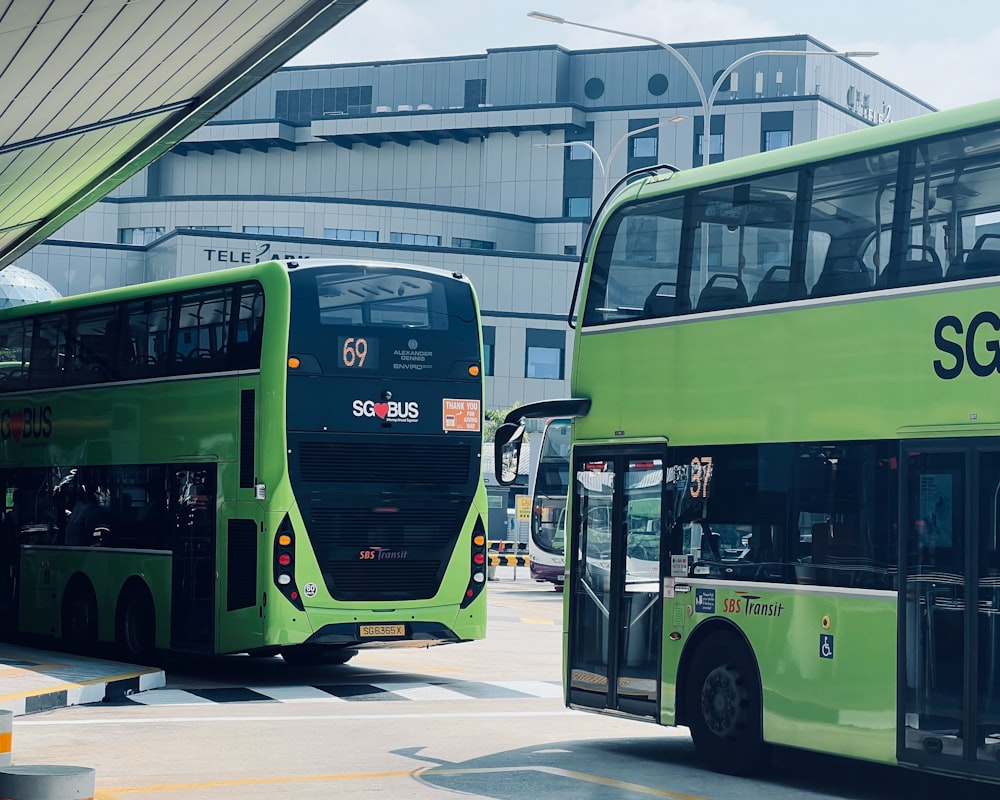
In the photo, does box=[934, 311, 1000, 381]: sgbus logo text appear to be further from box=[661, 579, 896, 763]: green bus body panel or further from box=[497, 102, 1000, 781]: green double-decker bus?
box=[661, 579, 896, 763]: green bus body panel

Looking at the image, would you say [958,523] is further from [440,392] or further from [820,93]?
[820,93]

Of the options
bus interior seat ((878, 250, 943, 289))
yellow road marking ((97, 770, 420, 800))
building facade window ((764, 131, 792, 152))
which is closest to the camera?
bus interior seat ((878, 250, 943, 289))

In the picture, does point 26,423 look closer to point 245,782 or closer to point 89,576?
point 89,576

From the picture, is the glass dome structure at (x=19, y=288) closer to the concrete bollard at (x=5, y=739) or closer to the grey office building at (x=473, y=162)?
the grey office building at (x=473, y=162)

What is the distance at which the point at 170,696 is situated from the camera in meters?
15.8

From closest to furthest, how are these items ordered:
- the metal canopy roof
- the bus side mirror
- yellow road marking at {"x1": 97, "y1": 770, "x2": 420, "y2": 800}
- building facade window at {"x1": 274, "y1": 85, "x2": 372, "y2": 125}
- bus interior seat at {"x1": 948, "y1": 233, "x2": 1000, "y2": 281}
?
Result: bus interior seat at {"x1": 948, "y1": 233, "x2": 1000, "y2": 281}, yellow road marking at {"x1": 97, "y1": 770, "x2": 420, "y2": 800}, the metal canopy roof, the bus side mirror, building facade window at {"x1": 274, "y1": 85, "x2": 372, "y2": 125}

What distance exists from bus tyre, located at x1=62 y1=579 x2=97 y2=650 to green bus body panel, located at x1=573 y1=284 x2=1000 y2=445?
8.59m

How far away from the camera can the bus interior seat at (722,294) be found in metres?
11.6

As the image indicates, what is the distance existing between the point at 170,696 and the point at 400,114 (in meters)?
70.5

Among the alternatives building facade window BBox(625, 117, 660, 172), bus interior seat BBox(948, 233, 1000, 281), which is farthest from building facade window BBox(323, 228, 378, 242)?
bus interior seat BBox(948, 233, 1000, 281)

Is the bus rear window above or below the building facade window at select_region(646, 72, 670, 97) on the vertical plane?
below

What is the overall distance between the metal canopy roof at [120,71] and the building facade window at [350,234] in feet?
188

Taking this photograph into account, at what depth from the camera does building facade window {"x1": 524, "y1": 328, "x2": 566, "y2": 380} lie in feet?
243

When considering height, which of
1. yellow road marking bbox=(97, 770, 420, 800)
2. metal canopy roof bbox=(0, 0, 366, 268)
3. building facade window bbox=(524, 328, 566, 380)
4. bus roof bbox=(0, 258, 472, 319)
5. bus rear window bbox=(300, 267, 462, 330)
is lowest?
yellow road marking bbox=(97, 770, 420, 800)
